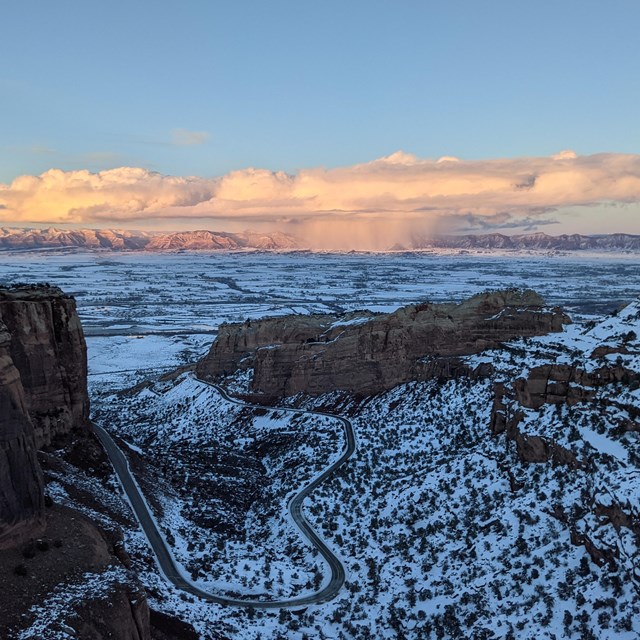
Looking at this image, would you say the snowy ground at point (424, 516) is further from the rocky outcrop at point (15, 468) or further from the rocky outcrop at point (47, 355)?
the rocky outcrop at point (47, 355)

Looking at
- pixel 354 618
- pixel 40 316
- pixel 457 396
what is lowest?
pixel 354 618

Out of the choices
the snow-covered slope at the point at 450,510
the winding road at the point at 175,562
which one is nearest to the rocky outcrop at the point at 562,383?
the snow-covered slope at the point at 450,510

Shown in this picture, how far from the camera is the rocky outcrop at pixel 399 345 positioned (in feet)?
183

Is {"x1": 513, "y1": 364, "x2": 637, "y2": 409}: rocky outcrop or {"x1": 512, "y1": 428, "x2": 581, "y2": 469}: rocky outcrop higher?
{"x1": 513, "y1": 364, "x2": 637, "y2": 409}: rocky outcrop

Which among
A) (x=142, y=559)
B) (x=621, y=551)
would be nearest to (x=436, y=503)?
(x=621, y=551)

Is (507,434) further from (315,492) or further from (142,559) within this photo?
(142,559)

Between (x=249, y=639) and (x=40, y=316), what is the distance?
24111 mm

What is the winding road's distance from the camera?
93.1 ft

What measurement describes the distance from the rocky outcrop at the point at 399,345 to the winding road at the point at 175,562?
32.0 ft

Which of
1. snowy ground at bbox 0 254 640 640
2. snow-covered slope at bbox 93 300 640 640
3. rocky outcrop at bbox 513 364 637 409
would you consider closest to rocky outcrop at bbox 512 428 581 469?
snow-covered slope at bbox 93 300 640 640

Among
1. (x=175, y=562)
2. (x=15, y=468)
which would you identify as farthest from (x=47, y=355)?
(x=15, y=468)

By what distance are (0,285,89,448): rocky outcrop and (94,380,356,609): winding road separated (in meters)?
4.13

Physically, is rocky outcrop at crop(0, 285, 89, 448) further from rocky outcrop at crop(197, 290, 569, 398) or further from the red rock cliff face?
rocky outcrop at crop(197, 290, 569, 398)

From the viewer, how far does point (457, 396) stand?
49.2 m
